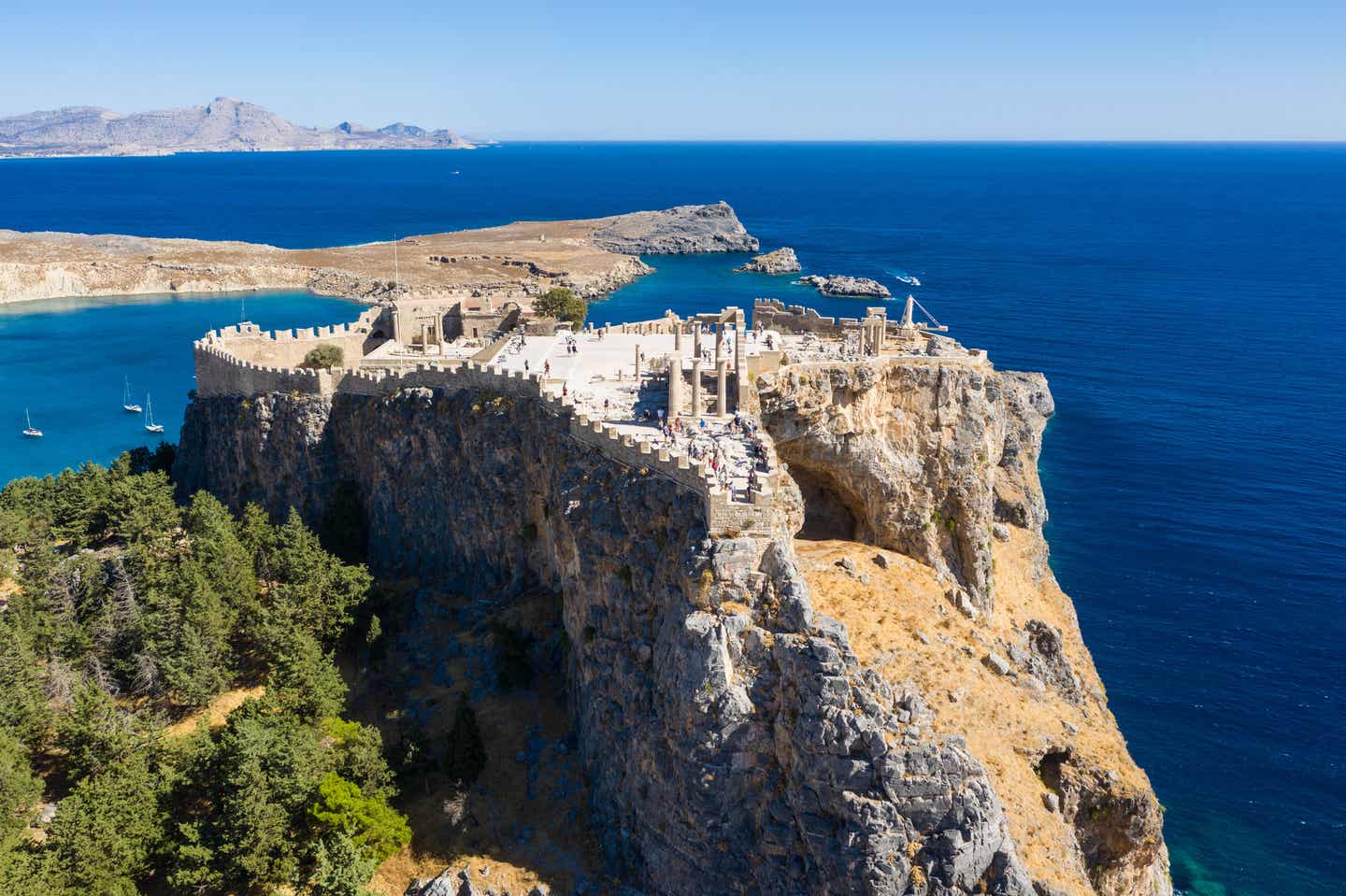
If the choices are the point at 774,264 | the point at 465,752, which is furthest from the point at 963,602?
the point at 774,264

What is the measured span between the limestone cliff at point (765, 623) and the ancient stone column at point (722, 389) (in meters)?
2.27

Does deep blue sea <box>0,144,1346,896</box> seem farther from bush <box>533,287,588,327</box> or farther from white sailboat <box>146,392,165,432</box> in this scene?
bush <box>533,287,588,327</box>

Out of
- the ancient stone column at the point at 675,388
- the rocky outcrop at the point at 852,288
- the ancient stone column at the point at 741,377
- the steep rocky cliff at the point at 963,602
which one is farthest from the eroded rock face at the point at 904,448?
the rocky outcrop at the point at 852,288

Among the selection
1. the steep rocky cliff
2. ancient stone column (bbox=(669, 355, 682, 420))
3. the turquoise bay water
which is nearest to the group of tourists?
ancient stone column (bbox=(669, 355, 682, 420))

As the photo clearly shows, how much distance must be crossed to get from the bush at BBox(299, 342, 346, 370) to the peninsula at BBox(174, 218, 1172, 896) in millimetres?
248

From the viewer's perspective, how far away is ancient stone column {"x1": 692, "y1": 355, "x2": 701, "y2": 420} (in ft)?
147

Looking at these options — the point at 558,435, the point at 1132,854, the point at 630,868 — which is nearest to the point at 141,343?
the point at 558,435

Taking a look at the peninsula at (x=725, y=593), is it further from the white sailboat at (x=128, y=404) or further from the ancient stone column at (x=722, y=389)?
the white sailboat at (x=128, y=404)

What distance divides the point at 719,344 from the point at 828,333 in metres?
11.3

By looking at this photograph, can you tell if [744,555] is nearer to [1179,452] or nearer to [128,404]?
[1179,452]

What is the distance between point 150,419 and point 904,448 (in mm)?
87365

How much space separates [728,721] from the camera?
35.5 meters

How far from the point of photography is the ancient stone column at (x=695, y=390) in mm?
44906

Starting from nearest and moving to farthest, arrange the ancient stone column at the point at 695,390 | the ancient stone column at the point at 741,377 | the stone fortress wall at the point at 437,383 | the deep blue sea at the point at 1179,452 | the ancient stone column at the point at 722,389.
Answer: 1. the stone fortress wall at the point at 437,383
2. the ancient stone column at the point at 722,389
3. the ancient stone column at the point at 695,390
4. the ancient stone column at the point at 741,377
5. the deep blue sea at the point at 1179,452
